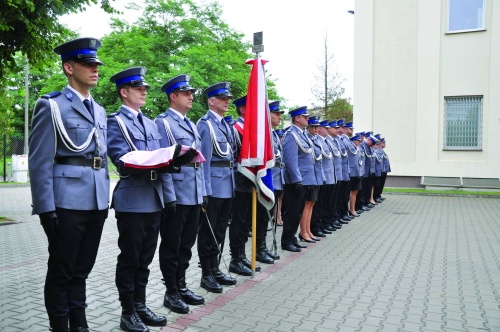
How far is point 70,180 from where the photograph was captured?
360 cm

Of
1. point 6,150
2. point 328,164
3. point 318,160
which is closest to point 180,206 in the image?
point 318,160

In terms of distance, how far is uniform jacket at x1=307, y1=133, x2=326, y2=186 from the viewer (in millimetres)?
8580

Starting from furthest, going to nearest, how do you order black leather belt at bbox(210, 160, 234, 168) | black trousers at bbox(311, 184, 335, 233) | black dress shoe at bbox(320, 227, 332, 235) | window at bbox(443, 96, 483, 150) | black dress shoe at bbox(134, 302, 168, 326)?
1. window at bbox(443, 96, 483, 150)
2. black dress shoe at bbox(320, 227, 332, 235)
3. black trousers at bbox(311, 184, 335, 233)
4. black leather belt at bbox(210, 160, 234, 168)
5. black dress shoe at bbox(134, 302, 168, 326)

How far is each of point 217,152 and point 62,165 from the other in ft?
7.45

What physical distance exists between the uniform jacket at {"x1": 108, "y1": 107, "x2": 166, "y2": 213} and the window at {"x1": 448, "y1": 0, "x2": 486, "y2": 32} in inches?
767

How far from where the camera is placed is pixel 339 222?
35.5 ft

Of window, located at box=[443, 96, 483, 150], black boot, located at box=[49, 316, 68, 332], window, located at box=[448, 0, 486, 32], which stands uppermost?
window, located at box=[448, 0, 486, 32]

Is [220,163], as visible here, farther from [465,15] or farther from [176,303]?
[465,15]

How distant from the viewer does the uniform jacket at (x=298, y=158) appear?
787cm

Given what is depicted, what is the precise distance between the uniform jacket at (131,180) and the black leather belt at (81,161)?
0.33m

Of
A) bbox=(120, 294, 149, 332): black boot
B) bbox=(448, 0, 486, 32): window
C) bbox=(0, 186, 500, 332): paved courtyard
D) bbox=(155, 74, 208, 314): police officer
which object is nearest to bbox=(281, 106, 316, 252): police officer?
bbox=(0, 186, 500, 332): paved courtyard

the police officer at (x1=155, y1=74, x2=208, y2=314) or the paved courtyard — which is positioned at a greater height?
the police officer at (x1=155, y1=74, x2=208, y2=314)

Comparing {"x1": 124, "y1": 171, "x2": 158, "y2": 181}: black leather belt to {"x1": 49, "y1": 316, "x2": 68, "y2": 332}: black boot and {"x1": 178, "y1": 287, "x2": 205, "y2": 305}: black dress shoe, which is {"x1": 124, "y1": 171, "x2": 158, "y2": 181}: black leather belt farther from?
{"x1": 178, "y1": 287, "x2": 205, "y2": 305}: black dress shoe

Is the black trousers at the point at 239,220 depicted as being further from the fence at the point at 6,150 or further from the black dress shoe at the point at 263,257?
the fence at the point at 6,150
